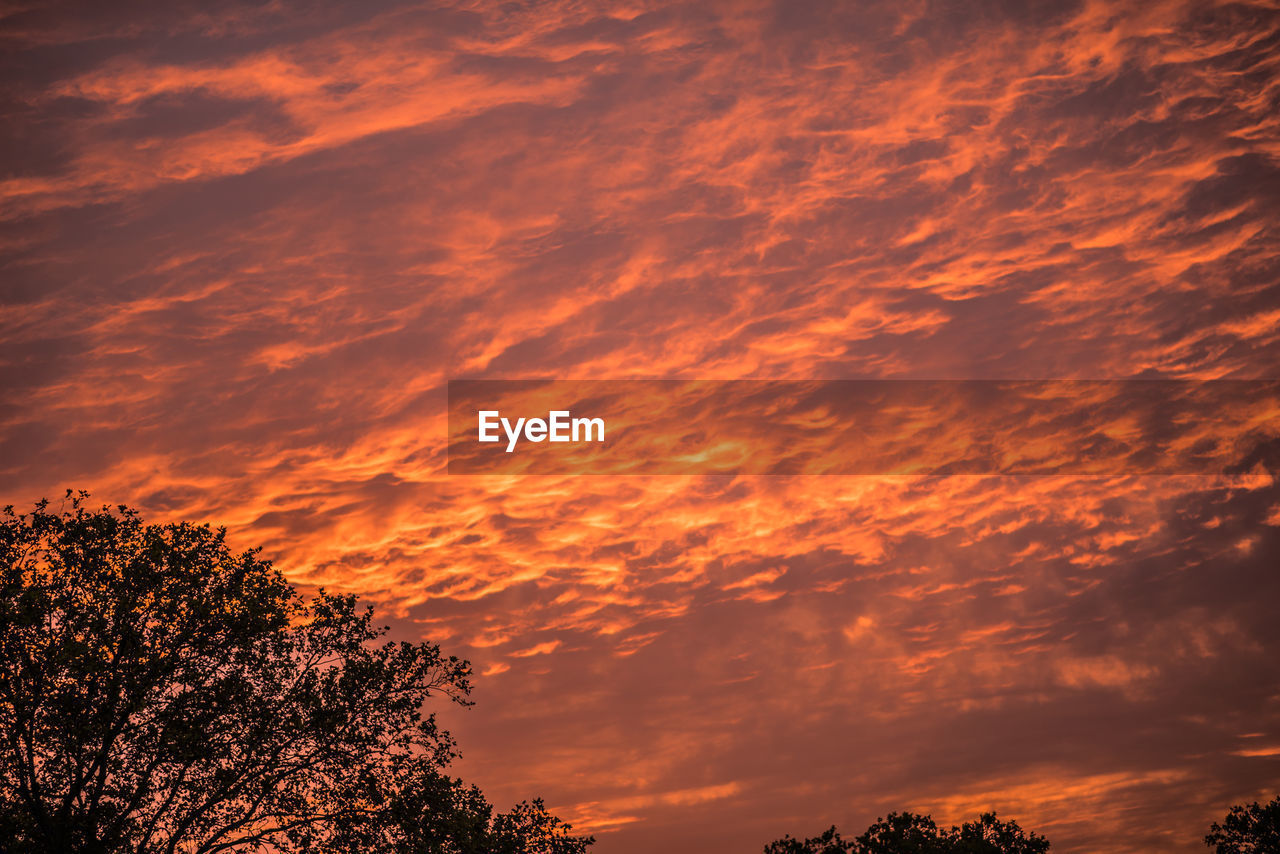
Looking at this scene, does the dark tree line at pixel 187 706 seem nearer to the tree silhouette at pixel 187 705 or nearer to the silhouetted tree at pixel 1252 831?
the tree silhouette at pixel 187 705

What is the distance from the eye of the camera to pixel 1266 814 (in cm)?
5453

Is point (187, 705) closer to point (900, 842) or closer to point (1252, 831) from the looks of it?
point (900, 842)

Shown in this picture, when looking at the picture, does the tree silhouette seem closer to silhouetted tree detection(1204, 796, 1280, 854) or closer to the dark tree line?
the dark tree line

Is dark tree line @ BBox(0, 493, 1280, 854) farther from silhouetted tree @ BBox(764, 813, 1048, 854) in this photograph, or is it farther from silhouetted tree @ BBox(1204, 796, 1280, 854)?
silhouetted tree @ BBox(1204, 796, 1280, 854)

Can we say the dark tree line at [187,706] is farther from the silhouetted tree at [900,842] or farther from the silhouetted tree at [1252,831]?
the silhouetted tree at [1252,831]

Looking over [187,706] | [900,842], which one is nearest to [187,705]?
[187,706]

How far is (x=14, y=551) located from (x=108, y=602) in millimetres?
2907

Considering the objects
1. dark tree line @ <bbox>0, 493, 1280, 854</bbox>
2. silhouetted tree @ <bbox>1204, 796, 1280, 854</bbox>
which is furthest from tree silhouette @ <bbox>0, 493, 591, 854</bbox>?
silhouetted tree @ <bbox>1204, 796, 1280, 854</bbox>

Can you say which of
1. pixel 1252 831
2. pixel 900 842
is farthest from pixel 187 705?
pixel 1252 831

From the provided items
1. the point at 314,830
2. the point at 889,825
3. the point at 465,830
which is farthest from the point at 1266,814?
the point at 314,830

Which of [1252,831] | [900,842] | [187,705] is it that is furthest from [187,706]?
[1252,831]

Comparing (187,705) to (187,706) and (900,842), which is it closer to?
(187,706)

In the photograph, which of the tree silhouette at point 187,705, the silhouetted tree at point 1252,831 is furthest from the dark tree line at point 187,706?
the silhouetted tree at point 1252,831

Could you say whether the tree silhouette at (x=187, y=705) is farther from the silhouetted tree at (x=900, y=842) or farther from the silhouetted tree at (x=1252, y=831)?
the silhouetted tree at (x=1252, y=831)
